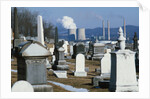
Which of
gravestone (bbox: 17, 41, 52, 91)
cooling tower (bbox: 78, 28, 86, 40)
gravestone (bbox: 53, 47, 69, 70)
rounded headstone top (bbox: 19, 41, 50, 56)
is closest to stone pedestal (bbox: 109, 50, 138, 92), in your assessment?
gravestone (bbox: 17, 41, 52, 91)

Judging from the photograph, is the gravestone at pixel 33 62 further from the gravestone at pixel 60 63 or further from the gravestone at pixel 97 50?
the gravestone at pixel 97 50

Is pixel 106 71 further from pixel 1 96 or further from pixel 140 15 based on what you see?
pixel 1 96

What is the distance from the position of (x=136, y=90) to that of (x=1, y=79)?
4.26m

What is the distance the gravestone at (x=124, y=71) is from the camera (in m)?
10.2

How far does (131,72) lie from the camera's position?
10344 mm

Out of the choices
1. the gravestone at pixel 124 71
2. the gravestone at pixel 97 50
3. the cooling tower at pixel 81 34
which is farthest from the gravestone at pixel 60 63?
the cooling tower at pixel 81 34

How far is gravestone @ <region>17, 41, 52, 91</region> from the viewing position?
31.1 ft

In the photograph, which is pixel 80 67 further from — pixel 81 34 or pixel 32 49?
pixel 81 34

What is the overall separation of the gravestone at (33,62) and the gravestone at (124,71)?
2301 millimetres

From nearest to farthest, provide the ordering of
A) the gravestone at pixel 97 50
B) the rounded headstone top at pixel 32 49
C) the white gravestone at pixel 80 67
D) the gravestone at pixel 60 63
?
the rounded headstone top at pixel 32 49 → the white gravestone at pixel 80 67 → the gravestone at pixel 60 63 → the gravestone at pixel 97 50

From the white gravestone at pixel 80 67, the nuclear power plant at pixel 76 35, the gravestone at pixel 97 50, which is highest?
the nuclear power plant at pixel 76 35

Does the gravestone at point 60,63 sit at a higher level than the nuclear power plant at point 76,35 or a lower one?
lower

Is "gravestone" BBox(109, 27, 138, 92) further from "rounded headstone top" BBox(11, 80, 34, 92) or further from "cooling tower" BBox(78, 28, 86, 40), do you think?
"cooling tower" BBox(78, 28, 86, 40)

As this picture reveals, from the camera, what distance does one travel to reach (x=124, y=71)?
10.3 m
